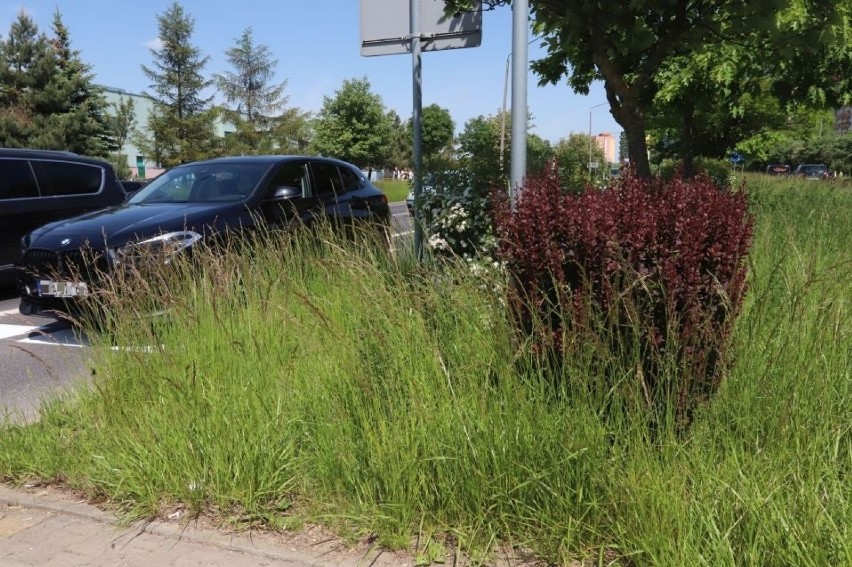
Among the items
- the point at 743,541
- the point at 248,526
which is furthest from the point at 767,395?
the point at 248,526

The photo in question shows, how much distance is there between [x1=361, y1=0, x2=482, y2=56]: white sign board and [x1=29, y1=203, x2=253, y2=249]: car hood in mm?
2177

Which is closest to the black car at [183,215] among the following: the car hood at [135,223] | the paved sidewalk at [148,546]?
the car hood at [135,223]

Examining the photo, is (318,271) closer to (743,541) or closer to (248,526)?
(248,526)

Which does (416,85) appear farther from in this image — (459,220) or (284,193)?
(284,193)

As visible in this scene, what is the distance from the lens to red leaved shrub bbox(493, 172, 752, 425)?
112 inches

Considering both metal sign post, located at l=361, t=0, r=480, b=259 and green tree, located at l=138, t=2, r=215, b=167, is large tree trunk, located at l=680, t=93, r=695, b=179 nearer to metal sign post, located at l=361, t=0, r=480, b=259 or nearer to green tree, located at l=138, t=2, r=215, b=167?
metal sign post, located at l=361, t=0, r=480, b=259

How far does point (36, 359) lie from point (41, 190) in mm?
4389

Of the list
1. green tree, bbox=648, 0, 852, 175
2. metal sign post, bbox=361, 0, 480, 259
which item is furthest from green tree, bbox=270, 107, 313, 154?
metal sign post, bbox=361, 0, 480, 259

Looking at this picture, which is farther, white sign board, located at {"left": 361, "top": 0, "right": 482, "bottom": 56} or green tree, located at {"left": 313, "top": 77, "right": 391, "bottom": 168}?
green tree, located at {"left": 313, "top": 77, "right": 391, "bottom": 168}

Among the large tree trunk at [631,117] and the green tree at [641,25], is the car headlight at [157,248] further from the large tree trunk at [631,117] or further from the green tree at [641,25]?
the large tree trunk at [631,117]

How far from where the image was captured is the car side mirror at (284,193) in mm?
7230

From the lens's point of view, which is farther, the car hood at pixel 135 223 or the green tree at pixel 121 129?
the green tree at pixel 121 129

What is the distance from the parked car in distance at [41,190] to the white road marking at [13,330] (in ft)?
5.49

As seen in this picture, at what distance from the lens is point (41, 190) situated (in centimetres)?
938
